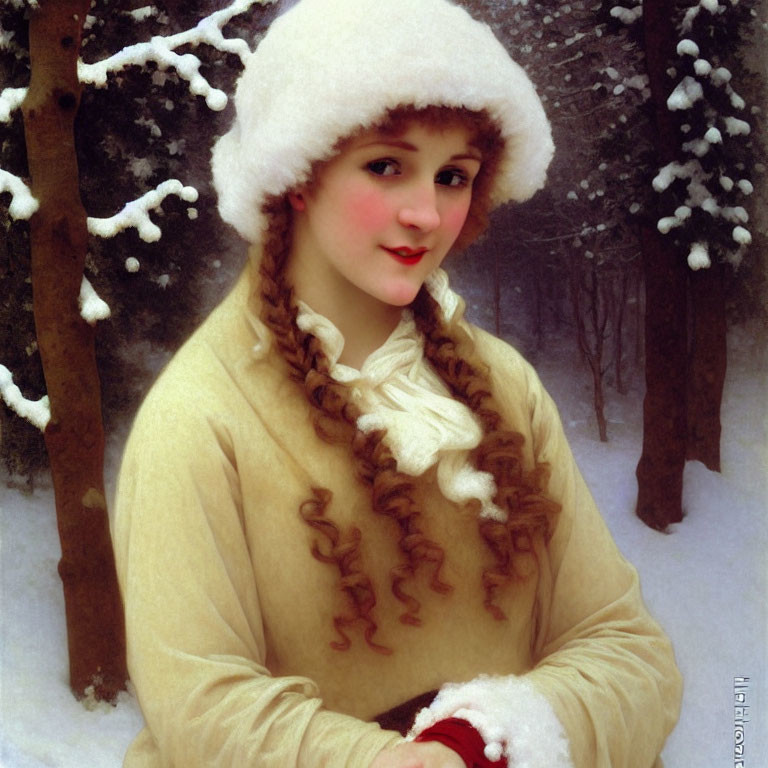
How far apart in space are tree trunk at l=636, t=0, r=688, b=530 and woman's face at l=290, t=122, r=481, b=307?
85cm

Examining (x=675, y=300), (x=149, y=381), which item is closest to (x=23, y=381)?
(x=149, y=381)

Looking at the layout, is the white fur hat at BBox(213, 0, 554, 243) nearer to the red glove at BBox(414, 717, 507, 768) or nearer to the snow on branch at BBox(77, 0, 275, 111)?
the snow on branch at BBox(77, 0, 275, 111)

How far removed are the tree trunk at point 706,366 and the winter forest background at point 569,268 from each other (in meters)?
0.01

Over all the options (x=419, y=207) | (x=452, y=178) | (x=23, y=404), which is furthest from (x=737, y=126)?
(x=23, y=404)

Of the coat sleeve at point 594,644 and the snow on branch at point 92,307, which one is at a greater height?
the snow on branch at point 92,307

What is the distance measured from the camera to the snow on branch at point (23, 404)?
2316 mm

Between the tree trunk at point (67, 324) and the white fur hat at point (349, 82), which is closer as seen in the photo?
the white fur hat at point (349, 82)

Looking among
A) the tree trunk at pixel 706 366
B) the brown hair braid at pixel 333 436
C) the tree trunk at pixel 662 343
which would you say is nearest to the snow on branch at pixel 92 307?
Answer: the brown hair braid at pixel 333 436

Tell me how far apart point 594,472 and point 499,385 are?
1.59 feet

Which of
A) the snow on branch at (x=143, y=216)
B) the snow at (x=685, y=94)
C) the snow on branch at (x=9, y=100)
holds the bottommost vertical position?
the snow on branch at (x=143, y=216)

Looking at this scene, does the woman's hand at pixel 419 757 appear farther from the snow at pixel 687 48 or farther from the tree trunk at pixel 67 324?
the snow at pixel 687 48

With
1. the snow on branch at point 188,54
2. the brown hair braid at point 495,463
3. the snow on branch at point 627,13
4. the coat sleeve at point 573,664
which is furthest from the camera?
the snow on branch at point 627,13

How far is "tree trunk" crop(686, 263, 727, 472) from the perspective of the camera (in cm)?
232

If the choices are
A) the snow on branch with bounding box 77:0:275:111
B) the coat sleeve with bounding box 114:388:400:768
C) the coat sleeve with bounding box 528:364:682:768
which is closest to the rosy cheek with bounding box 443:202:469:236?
the coat sleeve with bounding box 528:364:682:768
